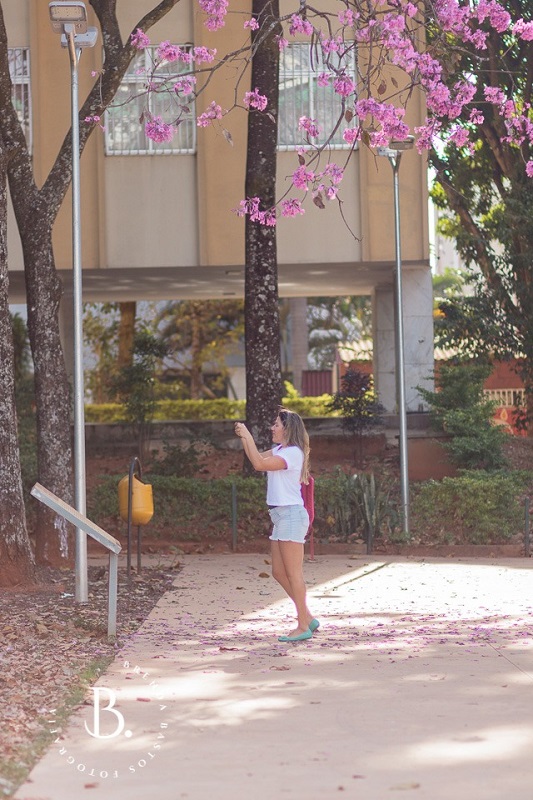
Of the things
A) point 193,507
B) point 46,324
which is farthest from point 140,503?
point 193,507

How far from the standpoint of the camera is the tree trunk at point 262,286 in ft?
55.0

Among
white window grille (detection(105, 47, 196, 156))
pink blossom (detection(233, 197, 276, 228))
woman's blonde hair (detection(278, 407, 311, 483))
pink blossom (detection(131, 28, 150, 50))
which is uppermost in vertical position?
white window grille (detection(105, 47, 196, 156))

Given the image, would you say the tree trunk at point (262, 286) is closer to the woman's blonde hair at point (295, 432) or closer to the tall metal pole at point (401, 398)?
the tall metal pole at point (401, 398)

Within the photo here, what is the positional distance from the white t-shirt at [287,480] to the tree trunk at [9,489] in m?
3.39

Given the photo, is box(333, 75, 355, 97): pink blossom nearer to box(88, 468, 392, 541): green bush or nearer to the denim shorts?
the denim shorts

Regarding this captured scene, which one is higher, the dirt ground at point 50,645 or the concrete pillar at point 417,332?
the concrete pillar at point 417,332

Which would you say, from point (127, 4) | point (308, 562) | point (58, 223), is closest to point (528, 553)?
point (308, 562)

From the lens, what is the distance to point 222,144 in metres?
20.3

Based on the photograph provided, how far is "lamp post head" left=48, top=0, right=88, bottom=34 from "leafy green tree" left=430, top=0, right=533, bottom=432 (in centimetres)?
1139

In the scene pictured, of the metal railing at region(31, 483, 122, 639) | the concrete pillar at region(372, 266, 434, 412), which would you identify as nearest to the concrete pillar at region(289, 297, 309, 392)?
the concrete pillar at region(372, 266, 434, 412)

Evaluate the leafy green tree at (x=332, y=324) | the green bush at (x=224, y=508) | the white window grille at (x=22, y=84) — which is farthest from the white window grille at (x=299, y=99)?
the leafy green tree at (x=332, y=324)

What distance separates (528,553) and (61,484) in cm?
595

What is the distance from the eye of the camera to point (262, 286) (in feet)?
55.2

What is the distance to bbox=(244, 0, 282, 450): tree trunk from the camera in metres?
16.8
